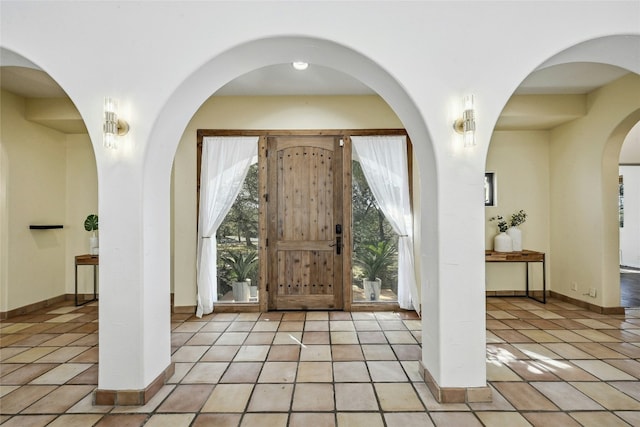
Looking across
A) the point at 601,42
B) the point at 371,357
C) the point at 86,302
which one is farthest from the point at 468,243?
the point at 86,302

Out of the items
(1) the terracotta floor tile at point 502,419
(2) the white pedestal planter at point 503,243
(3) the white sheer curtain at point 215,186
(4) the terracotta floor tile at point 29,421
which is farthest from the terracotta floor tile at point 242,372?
Result: (2) the white pedestal planter at point 503,243

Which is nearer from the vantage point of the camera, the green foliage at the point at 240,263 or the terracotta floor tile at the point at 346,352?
the terracotta floor tile at the point at 346,352

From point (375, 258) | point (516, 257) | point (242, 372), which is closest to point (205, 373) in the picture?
point (242, 372)

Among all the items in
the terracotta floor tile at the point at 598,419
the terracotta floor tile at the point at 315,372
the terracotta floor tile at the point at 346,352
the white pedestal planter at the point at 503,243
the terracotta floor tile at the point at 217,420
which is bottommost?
the terracotta floor tile at the point at 217,420

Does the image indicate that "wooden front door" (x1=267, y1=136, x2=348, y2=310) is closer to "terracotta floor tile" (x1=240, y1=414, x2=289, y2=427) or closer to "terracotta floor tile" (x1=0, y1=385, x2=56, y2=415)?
"terracotta floor tile" (x1=240, y1=414, x2=289, y2=427)

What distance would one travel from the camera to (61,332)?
362 centimetres

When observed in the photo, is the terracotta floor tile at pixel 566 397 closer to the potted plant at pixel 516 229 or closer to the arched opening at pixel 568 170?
the arched opening at pixel 568 170

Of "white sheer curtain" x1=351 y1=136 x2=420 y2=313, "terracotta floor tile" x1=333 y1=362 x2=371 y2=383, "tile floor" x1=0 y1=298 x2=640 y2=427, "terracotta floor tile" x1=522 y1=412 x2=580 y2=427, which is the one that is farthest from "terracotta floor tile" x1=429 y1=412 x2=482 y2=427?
"white sheer curtain" x1=351 y1=136 x2=420 y2=313

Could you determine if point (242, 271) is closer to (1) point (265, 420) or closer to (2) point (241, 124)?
(2) point (241, 124)

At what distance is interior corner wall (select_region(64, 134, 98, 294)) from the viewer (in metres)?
5.01

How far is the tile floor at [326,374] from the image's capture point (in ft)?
6.89

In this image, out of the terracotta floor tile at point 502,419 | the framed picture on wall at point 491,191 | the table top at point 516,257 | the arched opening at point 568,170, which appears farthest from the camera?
the framed picture on wall at point 491,191

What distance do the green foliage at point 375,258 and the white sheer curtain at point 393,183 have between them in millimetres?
132

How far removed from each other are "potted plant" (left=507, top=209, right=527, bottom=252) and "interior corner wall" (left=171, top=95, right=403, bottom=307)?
2.53 metres
